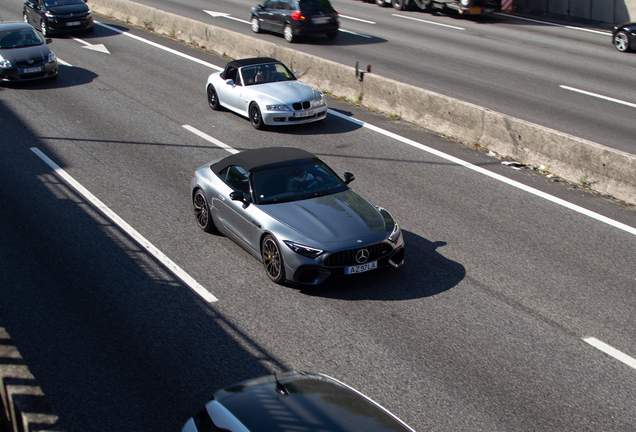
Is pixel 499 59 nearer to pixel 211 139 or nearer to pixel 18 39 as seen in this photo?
pixel 211 139

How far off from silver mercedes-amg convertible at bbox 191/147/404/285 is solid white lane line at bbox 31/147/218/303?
92 cm

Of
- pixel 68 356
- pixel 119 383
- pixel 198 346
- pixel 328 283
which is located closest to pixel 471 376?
pixel 328 283

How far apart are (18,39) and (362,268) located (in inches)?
619

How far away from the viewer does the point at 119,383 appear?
6.07m

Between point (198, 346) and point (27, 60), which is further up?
point (27, 60)

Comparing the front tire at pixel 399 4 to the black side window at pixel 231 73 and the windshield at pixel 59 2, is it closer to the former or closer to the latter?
the windshield at pixel 59 2

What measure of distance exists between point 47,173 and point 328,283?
6.74 metres

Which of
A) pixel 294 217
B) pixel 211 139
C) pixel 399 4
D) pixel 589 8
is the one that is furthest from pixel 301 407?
pixel 399 4

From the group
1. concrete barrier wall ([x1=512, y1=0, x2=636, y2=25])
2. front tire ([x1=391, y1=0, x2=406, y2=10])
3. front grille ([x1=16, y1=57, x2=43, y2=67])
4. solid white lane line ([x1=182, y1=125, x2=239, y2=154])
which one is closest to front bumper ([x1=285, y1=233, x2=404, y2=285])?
solid white lane line ([x1=182, y1=125, x2=239, y2=154])

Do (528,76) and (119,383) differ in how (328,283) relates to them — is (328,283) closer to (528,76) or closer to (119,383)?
(119,383)

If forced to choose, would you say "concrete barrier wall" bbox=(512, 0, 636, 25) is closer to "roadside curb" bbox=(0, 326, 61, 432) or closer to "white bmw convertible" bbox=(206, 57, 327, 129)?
"white bmw convertible" bbox=(206, 57, 327, 129)

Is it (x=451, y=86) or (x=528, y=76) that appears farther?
(x=528, y=76)

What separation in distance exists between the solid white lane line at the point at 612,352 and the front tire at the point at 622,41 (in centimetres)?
1783

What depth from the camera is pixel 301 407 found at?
4.11 metres
